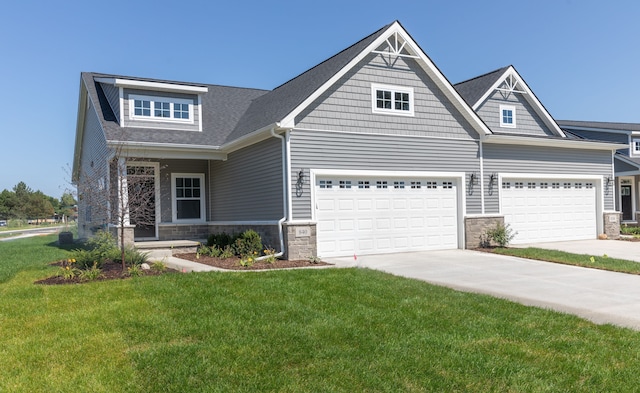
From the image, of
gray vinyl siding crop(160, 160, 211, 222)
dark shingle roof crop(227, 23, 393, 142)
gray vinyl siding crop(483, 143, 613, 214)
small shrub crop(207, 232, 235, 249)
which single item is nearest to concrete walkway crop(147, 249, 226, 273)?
small shrub crop(207, 232, 235, 249)

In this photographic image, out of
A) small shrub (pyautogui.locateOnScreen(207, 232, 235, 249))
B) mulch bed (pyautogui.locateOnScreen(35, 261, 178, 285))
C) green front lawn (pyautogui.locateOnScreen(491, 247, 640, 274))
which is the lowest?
green front lawn (pyautogui.locateOnScreen(491, 247, 640, 274))

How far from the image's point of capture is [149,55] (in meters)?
18.2

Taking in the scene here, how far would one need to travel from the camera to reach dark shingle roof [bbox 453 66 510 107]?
18.3 meters

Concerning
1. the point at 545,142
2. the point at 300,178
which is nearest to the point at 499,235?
the point at 545,142

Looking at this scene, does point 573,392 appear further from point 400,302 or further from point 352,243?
point 352,243

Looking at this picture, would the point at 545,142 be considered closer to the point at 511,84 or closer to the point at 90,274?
the point at 511,84

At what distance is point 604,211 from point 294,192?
12.7m

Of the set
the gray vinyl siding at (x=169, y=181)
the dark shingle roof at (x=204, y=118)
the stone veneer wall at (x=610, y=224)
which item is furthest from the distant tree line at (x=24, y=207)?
the stone veneer wall at (x=610, y=224)

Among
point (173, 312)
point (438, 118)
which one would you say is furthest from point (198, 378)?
point (438, 118)

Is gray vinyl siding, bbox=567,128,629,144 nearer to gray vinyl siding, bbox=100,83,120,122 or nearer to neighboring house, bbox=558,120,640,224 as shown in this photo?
neighboring house, bbox=558,120,640,224

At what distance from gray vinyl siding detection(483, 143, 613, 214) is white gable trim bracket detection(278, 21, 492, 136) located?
47.5 inches

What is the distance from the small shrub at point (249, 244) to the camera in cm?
1297

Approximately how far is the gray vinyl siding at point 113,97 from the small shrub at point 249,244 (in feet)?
22.0

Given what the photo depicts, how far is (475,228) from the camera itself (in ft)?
50.3
